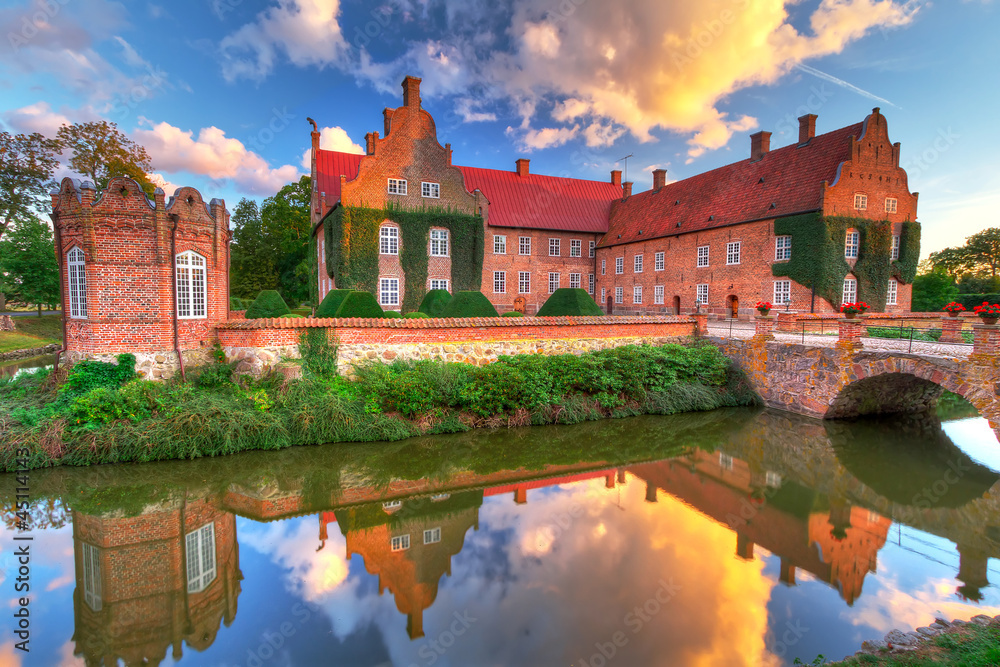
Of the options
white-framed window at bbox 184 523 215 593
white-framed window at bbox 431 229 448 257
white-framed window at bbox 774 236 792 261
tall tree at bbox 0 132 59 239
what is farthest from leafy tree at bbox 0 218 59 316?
white-framed window at bbox 774 236 792 261

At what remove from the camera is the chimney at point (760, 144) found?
2600 centimetres

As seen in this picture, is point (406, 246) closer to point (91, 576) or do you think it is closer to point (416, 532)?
point (416, 532)

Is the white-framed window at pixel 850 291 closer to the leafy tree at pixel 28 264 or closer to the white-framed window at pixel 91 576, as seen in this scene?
the white-framed window at pixel 91 576

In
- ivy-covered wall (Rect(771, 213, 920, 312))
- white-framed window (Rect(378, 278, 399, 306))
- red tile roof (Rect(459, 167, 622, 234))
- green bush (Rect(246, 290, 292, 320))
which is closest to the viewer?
green bush (Rect(246, 290, 292, 320))

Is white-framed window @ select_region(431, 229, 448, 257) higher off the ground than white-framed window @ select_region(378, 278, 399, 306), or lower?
higher

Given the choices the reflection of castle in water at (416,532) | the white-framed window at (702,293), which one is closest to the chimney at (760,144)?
the white-framed window at (702,293)

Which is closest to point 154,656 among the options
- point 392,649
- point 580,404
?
point 392,649

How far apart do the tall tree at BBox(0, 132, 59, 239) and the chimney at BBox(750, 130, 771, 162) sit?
129 ft

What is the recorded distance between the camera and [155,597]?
5.30 m

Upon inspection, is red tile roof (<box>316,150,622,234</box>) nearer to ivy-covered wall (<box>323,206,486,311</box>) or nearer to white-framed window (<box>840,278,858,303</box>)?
ivy-covered wall (<box>323,206,486,311</box>)

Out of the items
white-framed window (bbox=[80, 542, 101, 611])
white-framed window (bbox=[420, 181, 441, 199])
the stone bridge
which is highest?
white-framed window (bbox=[420, 181, 441, 199])

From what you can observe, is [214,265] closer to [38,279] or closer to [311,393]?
[311,393]

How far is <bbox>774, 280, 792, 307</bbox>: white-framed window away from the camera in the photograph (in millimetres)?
22781

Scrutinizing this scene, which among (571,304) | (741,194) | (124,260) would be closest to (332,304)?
(124,260)
